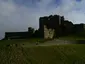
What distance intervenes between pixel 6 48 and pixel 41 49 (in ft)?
21.1

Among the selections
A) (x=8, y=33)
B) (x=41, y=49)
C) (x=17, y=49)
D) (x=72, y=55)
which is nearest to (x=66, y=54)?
(x=72, y=55)

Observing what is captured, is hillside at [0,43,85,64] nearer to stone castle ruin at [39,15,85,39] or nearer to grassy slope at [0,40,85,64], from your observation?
grassy slope at [0,40,85,64]

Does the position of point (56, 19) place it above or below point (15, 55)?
above

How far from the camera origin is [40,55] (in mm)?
35250

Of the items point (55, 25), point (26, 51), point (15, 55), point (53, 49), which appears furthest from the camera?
point (55, 25)

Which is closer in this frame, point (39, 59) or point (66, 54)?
point (39, 59)

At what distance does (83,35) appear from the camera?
68.4 m

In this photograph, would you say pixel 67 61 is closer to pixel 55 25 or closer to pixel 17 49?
pixel 17 49

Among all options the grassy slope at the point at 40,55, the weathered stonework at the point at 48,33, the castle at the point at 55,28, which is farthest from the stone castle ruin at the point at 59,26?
the grassy slope at the point at 40,55

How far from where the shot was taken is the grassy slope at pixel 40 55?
106 ft

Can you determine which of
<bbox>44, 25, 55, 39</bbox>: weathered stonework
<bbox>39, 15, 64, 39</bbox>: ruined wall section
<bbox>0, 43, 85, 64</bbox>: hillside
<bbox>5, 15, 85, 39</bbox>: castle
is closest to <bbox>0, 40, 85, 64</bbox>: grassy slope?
<bbox>0, 43, 85, 64</bbox>: hillside

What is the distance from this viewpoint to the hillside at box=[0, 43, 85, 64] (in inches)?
1270

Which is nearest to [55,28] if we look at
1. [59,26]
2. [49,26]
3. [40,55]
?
[59,26]

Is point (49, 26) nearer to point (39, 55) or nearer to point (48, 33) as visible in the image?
point (48, 33)
